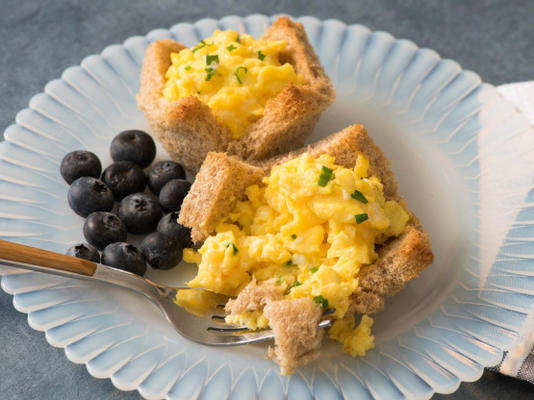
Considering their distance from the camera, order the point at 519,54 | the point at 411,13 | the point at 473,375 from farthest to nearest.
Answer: the point at 411,13 < the point at 519,54 < the point at 473,375

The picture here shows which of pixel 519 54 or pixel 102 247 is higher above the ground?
pixel 519 54

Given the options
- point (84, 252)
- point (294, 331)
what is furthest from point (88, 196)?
point (294, 331)

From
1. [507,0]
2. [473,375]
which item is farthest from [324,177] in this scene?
[507,0]

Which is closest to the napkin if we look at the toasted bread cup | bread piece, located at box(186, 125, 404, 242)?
the toasted bread cup

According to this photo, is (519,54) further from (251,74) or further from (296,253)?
(296,253)

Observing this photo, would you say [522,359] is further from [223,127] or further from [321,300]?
[223,127]

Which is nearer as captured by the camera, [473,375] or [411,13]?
[473,375]

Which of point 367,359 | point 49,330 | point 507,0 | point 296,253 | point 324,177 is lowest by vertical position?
→ point 49,330
